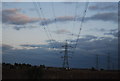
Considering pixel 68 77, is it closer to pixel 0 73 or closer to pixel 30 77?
pixel 30 77

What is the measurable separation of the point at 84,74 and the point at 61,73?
5.16 metres

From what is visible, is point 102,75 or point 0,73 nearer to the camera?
point 0,73

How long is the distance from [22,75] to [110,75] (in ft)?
62.7

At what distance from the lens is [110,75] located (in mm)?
59625

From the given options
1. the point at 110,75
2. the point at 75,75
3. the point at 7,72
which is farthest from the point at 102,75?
the point at 7,72

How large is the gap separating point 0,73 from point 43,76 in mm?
8906

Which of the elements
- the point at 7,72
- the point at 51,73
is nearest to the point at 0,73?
the point at 7,72

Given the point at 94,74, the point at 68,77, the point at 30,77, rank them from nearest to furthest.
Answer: the point at 30,77 < the point at 68,77 < the point at 94,74

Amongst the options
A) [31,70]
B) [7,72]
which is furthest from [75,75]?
[7,72]

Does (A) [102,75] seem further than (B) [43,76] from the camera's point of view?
Yes

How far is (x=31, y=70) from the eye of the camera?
5431cm

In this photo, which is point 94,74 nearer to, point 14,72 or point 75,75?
point 75,75

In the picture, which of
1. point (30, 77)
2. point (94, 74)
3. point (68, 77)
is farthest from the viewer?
point (94, 74)

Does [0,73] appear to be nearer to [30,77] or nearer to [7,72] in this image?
[7,72]
